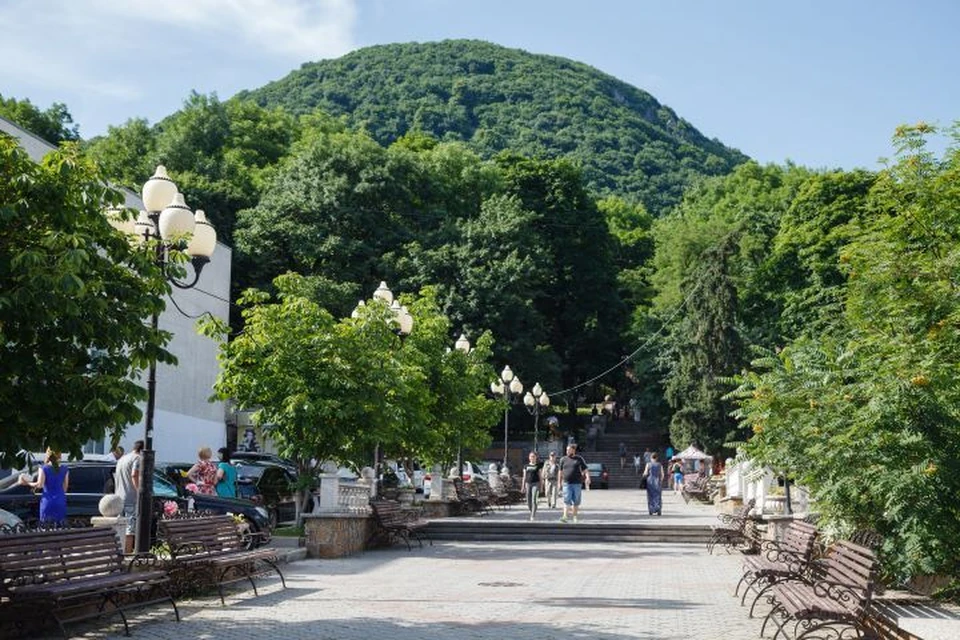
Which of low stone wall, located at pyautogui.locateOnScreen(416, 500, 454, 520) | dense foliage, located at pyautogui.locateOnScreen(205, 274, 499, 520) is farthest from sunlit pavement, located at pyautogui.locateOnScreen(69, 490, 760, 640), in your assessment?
low stone wall, located at pyautogui.locateOnScreen(416, 500, 454, 520)

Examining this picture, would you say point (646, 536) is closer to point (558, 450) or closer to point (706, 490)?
point (706, 490)

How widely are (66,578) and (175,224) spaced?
4.34 m

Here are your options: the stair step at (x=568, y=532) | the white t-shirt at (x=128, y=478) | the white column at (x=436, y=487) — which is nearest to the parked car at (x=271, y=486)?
the stair step at (x=568, y=532)

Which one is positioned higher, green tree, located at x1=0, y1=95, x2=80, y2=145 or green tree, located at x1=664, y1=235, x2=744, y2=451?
green tree, located at x1=0, y1=95, x2=80, y2=145

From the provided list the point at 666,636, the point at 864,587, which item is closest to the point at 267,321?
the point at 666,636

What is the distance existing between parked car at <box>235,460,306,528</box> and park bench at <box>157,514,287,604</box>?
919cm

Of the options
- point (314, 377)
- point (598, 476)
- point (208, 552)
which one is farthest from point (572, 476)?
point (598, 476)

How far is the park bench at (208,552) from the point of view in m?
13.0

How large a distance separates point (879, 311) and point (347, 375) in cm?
965

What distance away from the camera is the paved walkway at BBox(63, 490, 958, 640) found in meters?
11.0

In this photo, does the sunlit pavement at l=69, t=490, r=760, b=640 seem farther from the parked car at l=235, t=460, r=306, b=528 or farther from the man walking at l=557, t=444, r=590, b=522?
the man walking at l=557, t=444, r=590, b=522

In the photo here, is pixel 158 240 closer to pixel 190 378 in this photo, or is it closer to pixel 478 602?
pixel 478 602

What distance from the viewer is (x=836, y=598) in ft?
33.2

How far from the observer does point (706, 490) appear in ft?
150
